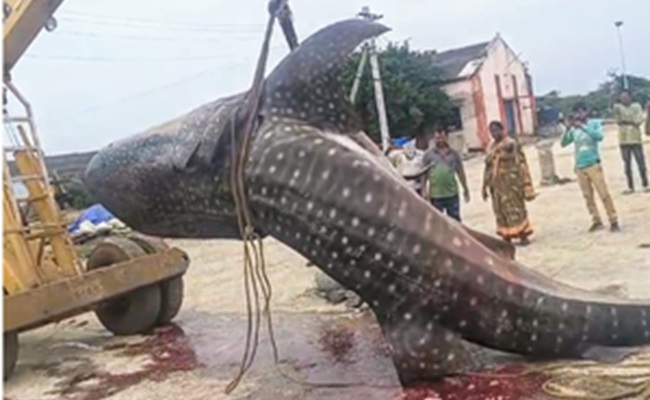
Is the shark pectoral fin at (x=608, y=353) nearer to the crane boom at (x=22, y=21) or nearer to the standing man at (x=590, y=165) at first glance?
the crane boom at (x=22, y=21)

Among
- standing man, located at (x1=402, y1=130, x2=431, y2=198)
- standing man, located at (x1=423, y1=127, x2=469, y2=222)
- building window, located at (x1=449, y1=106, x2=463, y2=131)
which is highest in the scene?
building window, located at (x1=449, y1=106, x2=463, y2=131)

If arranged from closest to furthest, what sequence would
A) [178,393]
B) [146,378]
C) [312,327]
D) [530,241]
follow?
A: [178,393] → [146,378] → [312,327] → [530,241]

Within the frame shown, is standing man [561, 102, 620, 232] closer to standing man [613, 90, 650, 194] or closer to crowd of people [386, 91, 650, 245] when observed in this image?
crowd of people [386, 91, 650, 245]

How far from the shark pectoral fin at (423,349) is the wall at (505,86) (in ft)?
125

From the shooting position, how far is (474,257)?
4.12 metres

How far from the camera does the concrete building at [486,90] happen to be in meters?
40.1

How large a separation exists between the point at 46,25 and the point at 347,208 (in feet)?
15.2

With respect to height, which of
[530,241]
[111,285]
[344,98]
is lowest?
[530,241]

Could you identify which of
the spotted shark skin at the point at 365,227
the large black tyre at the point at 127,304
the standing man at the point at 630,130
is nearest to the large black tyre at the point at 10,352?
the large black tyre at the point at 127,304

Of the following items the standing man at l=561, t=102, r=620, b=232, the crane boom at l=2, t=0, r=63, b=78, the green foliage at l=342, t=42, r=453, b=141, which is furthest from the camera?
the green foliage at l=342, t=42, r=453, b=141

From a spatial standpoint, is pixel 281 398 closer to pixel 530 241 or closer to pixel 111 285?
pixel 111 285

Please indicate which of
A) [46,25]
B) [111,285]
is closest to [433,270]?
[111,285]

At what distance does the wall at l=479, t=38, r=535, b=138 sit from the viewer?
43.2 meters

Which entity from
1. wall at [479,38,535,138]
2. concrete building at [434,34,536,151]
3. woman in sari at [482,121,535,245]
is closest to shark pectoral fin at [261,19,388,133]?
woman in sari at [482,121,535,245]
